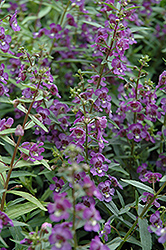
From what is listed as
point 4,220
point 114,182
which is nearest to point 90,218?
point 4,220

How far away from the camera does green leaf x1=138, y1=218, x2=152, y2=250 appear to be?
2330 mm

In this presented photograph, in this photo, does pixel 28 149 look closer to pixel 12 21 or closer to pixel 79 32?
pixel 12 21

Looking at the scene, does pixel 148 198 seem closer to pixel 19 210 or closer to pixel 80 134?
pixel 80 134

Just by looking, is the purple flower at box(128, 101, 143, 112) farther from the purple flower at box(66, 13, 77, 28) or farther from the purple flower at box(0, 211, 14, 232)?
the purple flower at box(66, 13, 77, 28)

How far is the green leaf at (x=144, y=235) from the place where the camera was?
2.33 metres

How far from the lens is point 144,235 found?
2.38 m

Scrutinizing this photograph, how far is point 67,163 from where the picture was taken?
2592mm

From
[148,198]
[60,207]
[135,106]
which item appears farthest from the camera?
[135,106]

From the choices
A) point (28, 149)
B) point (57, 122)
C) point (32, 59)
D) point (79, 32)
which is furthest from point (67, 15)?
point (28, 149)

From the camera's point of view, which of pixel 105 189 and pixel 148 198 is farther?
pixel 105 189

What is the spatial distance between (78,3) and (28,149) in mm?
2553

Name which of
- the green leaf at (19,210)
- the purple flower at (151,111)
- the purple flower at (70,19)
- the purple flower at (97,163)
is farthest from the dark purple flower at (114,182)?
the purple flower at (70,19)

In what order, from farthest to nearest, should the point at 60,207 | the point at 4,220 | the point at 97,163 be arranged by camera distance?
the point at 97,163, the point at 4,220, the point at 60,207

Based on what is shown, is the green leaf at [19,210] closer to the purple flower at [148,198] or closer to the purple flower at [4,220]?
the purple flower at [4,220]
